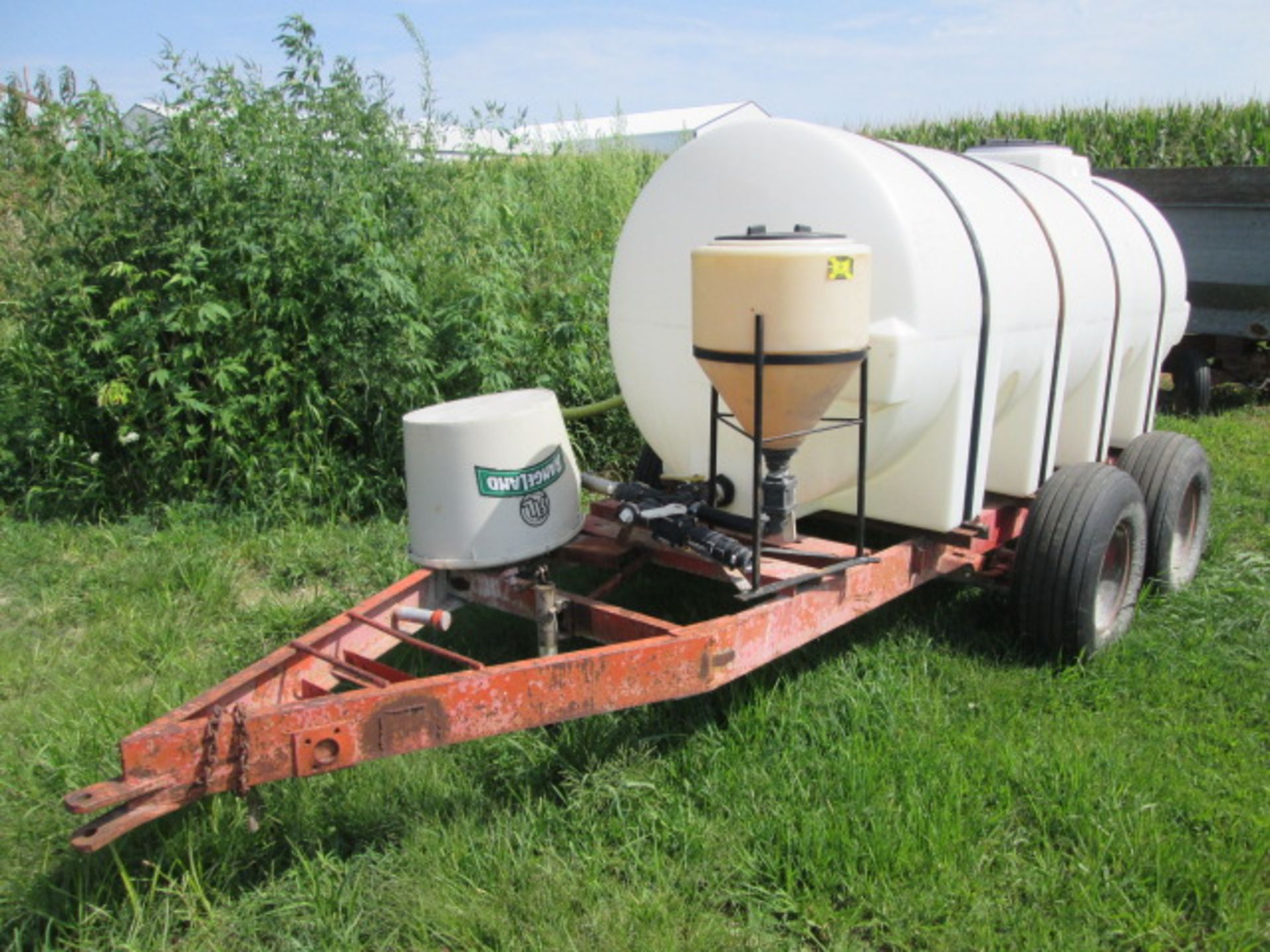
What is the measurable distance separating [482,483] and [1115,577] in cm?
275

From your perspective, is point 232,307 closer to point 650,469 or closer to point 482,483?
point 650,469

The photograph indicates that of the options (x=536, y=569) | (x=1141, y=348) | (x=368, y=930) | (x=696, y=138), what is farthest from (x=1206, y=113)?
(x=368, y=930)

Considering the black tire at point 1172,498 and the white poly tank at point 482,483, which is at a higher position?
the white poly tank at point 482,483

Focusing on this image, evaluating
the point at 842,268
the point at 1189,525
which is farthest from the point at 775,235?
the point at 1189,525

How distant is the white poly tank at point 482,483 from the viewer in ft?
11.0

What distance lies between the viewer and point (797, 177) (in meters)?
3.38

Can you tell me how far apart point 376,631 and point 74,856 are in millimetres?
1054

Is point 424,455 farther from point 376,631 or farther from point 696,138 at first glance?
point 696,138

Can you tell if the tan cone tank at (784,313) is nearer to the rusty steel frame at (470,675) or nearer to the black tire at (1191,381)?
the rusty steel frame at (470,675)

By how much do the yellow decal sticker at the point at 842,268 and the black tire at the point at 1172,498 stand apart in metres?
2.56

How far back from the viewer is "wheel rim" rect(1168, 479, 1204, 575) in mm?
5098

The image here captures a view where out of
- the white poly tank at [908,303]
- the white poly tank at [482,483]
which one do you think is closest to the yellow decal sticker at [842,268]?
the white poly tank at [908,303]

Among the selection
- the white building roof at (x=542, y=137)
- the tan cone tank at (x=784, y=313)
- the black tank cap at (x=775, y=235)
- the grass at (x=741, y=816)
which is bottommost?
the grass at (x=741, y=816)

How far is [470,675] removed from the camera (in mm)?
2729
